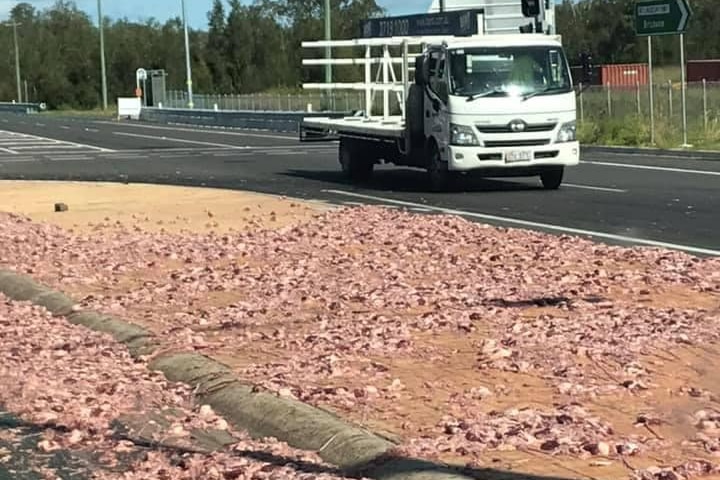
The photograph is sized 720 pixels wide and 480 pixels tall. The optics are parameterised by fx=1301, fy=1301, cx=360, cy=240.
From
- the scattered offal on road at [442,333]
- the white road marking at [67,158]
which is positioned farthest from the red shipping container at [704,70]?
the scattered offal on road at [442,333]

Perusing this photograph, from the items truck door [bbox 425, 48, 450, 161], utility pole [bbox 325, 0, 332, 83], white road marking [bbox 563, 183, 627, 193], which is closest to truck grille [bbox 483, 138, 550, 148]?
truck door [bbox 425, 48, 450, 161]

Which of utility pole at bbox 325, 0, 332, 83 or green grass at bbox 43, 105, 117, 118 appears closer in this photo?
utility pole at bbox 325, 0, 332, 83

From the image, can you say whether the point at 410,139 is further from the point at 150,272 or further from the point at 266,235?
the point at 150,272

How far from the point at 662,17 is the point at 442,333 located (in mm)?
24629

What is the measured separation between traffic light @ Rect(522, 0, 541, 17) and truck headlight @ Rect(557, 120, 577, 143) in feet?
34.6

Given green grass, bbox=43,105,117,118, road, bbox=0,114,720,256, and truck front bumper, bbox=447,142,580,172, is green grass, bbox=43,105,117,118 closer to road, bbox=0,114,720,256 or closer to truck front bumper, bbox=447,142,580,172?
road, bbox=0,114,720,256

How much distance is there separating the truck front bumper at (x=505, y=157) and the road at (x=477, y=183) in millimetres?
455

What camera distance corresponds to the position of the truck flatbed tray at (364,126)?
Answer: 22.7 m

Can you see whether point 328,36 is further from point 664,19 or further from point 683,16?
point 683,16

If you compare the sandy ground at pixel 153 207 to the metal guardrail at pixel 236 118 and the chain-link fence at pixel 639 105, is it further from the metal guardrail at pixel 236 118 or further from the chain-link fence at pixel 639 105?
the metal guardrail at pixel 236 118

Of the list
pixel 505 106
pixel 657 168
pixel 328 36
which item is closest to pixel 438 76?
pixel 505 106

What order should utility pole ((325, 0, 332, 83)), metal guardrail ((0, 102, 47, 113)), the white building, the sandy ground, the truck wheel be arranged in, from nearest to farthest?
1. the sandy ground
2. the truck wheel
3. the white building
4. utility pole ((325, 0, 332, 83))
5. metal guardrail ((0, 102, 47, 113))

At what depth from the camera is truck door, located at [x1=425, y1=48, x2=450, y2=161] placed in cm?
2078

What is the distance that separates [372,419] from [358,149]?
18.2m
